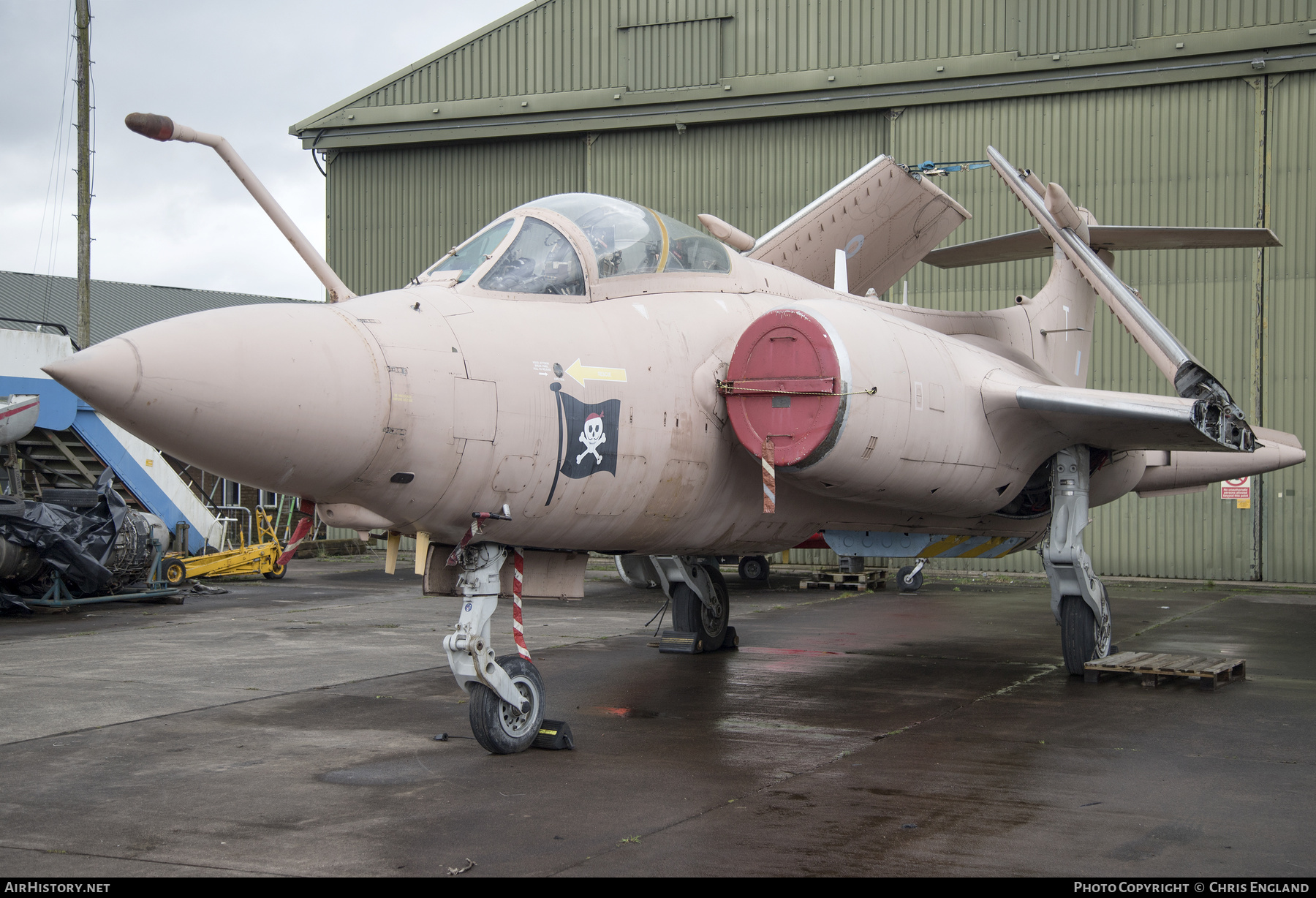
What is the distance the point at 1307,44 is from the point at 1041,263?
5573mm

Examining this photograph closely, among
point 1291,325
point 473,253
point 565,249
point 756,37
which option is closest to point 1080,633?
point 565,249

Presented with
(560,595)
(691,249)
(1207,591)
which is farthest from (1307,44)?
(560,595)

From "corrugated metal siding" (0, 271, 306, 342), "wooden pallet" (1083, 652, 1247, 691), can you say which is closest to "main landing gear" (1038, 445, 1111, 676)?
"wooden pallet" (1083, 652, 1247, 691)

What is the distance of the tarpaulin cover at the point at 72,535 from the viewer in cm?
1495

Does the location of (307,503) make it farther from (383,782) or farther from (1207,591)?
(1207,591)

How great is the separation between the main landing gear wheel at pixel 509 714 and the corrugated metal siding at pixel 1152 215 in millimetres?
16389

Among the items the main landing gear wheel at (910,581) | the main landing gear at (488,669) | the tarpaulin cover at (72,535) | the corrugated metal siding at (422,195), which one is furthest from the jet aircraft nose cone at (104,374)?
the corrugated metal siding at (422,195)

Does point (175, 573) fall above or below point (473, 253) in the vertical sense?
below

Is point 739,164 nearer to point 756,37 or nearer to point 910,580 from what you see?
point 756,37

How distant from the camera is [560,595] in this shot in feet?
24.6

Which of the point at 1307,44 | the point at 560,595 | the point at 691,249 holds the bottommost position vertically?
the point at 560,595

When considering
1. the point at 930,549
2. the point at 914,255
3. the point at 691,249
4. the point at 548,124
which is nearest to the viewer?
the point at 691,249

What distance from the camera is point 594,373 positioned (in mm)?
6754

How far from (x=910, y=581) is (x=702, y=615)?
815 cm
